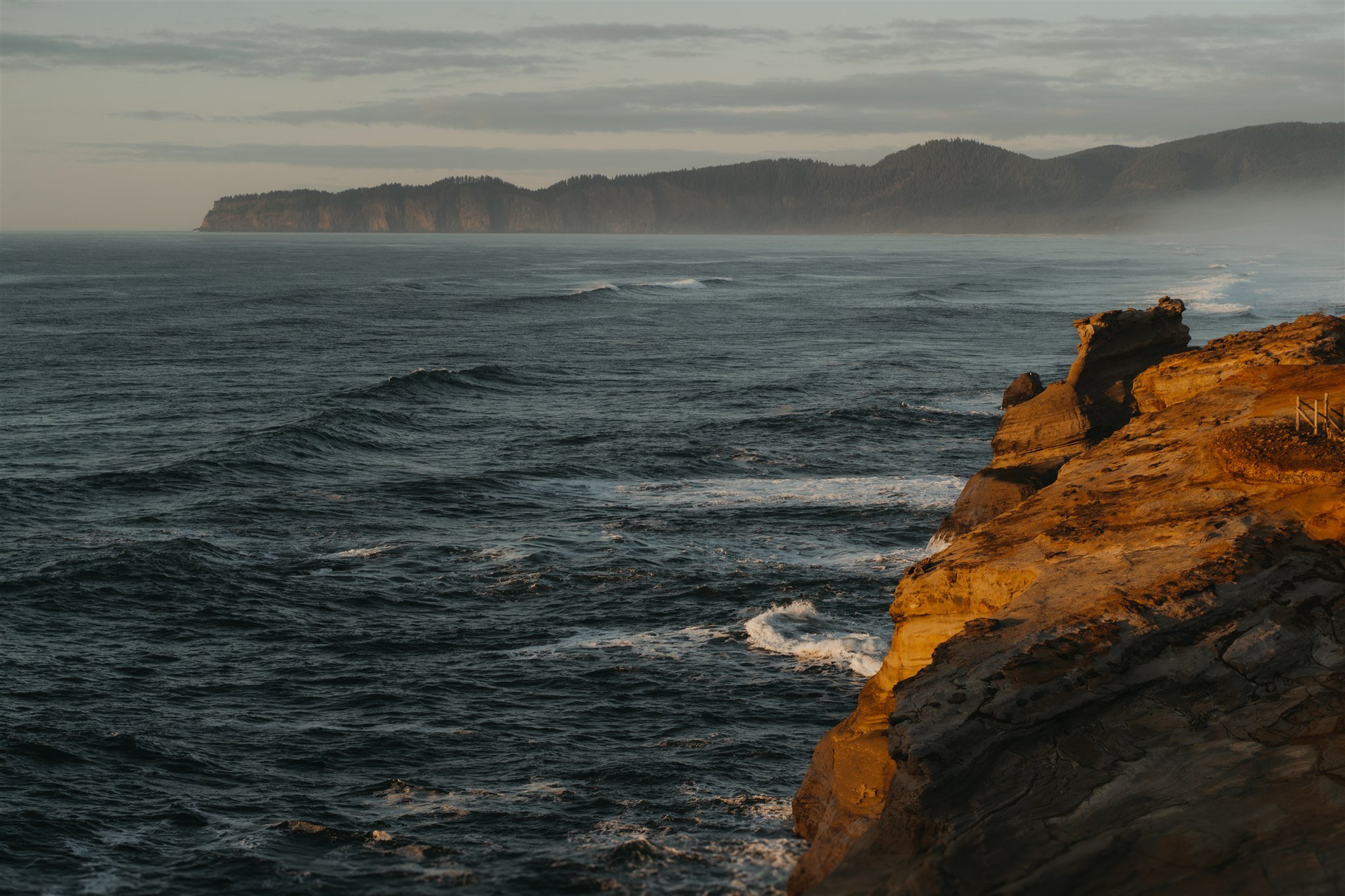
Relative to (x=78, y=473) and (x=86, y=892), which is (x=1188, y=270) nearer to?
(x=78, y=473)

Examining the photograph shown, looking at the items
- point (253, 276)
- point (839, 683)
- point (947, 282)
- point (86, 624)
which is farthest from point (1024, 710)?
point (253, 276)

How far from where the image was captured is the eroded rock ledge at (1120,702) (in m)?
14.3

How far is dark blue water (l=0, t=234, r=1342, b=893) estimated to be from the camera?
20.8 m

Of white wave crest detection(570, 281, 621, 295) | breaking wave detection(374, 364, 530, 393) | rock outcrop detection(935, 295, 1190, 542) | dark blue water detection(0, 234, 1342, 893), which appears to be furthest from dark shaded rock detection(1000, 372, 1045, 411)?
white wave crest detection(570, 281, 621, 295)

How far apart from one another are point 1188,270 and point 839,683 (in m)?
159

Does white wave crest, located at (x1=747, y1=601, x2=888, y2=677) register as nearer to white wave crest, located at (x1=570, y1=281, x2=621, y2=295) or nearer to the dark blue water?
the dark blue water

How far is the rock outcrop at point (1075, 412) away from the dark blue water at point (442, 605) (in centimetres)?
295

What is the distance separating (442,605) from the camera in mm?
31812

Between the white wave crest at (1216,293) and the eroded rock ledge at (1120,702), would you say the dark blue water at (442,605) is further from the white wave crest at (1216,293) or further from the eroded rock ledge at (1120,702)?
the white wave crest at (1216,293)

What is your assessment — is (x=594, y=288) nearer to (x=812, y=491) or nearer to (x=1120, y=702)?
(x=812, y=491)

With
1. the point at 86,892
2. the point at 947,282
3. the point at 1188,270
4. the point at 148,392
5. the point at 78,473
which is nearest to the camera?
the point at 86,892

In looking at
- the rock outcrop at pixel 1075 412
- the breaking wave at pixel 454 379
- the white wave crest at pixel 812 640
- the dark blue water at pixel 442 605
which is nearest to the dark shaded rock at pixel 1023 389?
the dark blue water at pixel 442 605

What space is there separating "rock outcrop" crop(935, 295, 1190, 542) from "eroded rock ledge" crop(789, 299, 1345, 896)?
1112 centimetres

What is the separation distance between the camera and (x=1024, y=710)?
1611 centimetres
